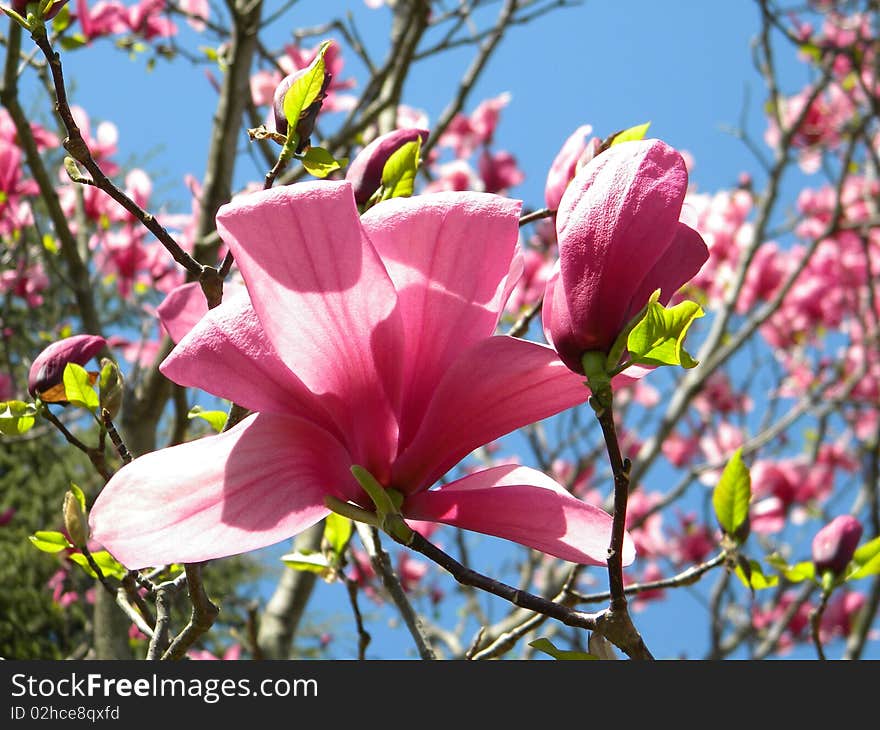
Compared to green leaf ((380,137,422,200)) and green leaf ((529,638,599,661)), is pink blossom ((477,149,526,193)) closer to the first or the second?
green leaf ((380,137,422,200))

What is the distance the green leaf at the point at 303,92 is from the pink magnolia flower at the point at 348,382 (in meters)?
0.27

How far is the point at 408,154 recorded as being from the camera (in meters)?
1.01

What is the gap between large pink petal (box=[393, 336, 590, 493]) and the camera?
681 millimetres

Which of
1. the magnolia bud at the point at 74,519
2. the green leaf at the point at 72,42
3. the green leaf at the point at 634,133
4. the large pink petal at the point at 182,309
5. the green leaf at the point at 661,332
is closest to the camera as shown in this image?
the green leaf at the point at 661,332

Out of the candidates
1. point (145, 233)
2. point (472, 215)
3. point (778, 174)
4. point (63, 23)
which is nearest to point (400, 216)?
point (472, 215)

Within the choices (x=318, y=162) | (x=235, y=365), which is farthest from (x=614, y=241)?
(x=318, y=162)

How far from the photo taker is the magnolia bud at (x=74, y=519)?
96 cm

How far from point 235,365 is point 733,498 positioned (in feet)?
2.07

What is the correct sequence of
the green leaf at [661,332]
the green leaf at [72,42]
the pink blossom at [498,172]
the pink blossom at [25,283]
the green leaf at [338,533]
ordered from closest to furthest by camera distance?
the green leaf at [661,332] < the green leaf at [338,533] < the green leaf at [72,42] < the pink blossom at [25,283] < the pink blossom at [498,172]

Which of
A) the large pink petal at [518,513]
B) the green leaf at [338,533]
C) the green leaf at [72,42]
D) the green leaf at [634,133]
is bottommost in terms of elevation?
the large pink petal at [518,513]

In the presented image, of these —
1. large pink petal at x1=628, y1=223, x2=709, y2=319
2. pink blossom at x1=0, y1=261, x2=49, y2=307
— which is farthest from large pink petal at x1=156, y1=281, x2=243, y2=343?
pink blossom at x1=0, y1=261, x2=49, y2=307

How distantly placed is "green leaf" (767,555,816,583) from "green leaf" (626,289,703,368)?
68 centimetres

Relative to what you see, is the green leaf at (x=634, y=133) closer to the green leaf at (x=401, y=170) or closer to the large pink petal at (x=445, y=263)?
the green leaf at (x=401, y=170)

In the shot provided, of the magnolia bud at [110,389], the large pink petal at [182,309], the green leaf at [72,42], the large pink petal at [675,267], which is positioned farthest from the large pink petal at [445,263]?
the green leaf at [72,42]
